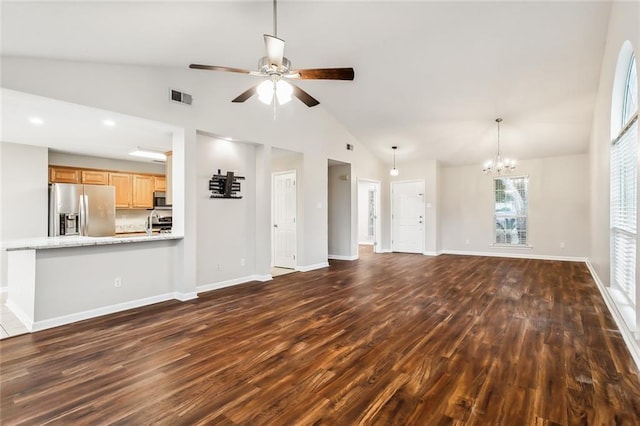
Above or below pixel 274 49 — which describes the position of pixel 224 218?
below

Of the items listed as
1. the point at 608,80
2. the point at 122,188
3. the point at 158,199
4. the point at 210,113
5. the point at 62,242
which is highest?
the point at 608,80

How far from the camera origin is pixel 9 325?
3.35 metres

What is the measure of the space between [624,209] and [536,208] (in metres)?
4.85

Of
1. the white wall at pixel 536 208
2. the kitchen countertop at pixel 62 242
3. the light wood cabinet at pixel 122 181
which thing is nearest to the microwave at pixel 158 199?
the light wood cabinet at pixel 122 181

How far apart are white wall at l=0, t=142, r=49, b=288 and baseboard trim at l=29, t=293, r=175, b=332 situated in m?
2.62

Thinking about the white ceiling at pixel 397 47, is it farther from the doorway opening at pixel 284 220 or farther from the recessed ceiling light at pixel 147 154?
the recessed ceiling light at pixel 147 154

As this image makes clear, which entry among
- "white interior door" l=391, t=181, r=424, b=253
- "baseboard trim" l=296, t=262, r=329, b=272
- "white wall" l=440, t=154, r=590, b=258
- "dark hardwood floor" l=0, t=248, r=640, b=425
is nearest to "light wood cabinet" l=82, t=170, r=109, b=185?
"dark hardwood floor" l=0, t=248, r=640, b=425

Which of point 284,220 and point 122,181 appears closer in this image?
point 122,181

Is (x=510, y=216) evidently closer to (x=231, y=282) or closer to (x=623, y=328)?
(x=623, y=328)

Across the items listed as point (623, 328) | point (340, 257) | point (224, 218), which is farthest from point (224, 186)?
point (623, 328)

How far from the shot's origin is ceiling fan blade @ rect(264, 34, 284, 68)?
2430 mm

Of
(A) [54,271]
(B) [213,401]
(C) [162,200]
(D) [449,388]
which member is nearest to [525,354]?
(D) [449,388]

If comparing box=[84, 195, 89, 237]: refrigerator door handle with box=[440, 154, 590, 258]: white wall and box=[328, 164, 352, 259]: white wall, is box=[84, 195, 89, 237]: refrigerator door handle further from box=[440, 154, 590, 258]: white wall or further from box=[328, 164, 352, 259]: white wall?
box=[440, 154, 590, 258]: white wall

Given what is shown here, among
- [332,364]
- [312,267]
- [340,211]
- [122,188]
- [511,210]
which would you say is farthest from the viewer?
[511,210]
